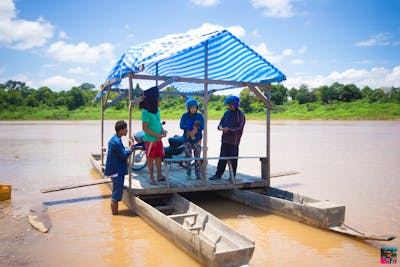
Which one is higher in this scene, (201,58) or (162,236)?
(201,58)

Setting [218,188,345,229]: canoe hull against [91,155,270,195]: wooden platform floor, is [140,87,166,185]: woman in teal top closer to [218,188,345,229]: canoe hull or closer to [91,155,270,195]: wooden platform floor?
[91,155,270,195]: wooden platform floor

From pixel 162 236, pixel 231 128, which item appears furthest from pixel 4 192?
pixel 231 128

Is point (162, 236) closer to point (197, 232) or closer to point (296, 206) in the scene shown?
point (197, 232)

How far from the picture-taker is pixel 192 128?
22.7ft

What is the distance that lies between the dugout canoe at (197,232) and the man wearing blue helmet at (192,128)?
1.14 metres

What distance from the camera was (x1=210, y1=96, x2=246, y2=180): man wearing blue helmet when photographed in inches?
264

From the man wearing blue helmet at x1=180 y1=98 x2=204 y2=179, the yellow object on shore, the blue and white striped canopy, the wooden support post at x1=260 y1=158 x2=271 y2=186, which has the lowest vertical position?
the yellow object on shore

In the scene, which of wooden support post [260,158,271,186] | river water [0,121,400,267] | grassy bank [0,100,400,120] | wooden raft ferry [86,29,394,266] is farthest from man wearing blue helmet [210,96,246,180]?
grassy bank [0,100,400,120]

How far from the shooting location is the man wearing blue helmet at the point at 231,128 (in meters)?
6.70

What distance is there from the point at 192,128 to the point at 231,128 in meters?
0.79

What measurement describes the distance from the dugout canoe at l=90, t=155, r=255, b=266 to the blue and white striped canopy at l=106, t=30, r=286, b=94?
2335 millimetres

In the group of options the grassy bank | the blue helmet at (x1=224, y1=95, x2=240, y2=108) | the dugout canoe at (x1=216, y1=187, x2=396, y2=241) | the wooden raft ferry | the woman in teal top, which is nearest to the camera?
the wooden raft ferry

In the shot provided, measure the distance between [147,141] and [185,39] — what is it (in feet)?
6.66

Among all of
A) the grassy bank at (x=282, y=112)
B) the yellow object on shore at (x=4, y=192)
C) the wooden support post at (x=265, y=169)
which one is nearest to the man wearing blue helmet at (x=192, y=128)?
the wooden support post at (x=265, y=169)
